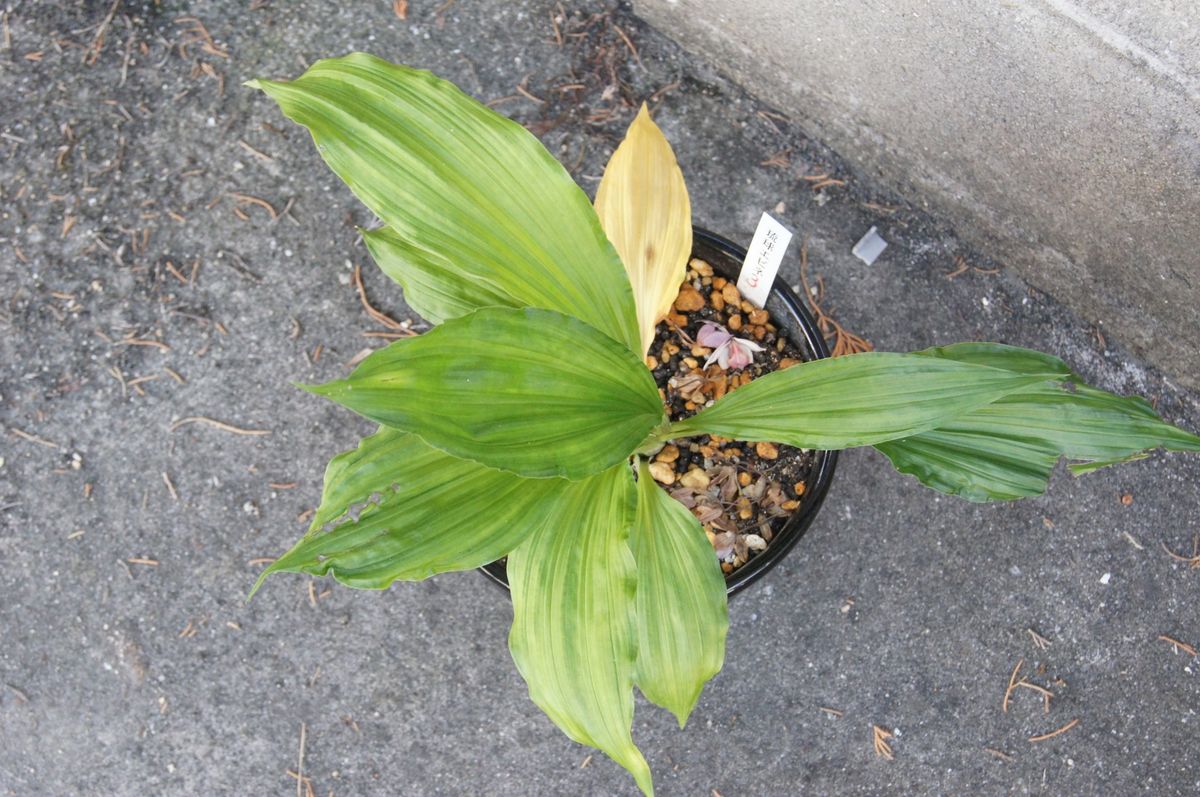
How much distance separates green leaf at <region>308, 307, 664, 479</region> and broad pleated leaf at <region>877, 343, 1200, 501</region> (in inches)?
12.0

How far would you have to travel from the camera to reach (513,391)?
73cm

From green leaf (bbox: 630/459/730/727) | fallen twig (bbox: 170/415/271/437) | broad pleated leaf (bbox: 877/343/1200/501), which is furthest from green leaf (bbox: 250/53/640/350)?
fallen twig (bbox: 170/415/271/437)

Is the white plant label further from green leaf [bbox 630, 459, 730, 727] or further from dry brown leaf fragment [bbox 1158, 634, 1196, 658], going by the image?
dry brown leaf fragment [bbox 1158, 634, 1196, 658]

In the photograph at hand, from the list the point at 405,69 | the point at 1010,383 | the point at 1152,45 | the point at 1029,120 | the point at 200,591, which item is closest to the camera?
the point at 1010,383

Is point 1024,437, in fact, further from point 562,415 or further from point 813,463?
point 562,415

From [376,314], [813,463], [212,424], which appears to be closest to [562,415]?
[813,463]

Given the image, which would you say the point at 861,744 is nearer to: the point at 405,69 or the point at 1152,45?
the point at 1152,45

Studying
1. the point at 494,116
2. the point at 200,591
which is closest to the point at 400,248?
the point at 494,116

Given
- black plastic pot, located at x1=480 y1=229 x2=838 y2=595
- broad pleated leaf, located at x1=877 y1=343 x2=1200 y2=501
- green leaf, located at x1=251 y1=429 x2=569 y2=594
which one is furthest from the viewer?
black plastic pot, located at x1=480 y1=229 x2=838 y2=595

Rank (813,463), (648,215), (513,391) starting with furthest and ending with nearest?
(813,463) < (648,215) < (513,391)

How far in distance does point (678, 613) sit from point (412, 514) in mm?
276

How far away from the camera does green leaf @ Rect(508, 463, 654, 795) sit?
0.84m

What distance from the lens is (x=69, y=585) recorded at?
142cm

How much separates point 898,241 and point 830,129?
0.20 metres
